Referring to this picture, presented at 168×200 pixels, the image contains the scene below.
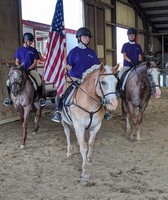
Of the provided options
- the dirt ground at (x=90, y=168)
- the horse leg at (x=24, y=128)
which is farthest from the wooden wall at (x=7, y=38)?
the horse leg at (x=24, y=128)

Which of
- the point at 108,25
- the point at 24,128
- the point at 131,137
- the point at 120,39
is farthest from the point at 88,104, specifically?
the point at 120,39

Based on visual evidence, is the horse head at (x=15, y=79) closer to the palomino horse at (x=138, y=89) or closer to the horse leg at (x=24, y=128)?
the horse leg at (x=24, y=128)

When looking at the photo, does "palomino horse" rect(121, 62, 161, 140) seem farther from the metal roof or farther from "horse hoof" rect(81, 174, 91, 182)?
the metal roof

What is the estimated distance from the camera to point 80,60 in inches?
154

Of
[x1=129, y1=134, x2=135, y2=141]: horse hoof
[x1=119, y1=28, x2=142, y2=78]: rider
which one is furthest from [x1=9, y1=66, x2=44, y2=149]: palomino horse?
[x1=119, y1=28, x2=142, y2=78]: rider

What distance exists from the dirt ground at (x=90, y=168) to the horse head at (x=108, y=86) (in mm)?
888

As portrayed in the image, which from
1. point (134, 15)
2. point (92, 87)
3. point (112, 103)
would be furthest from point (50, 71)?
point (134, 15)

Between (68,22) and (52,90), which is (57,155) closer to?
(52,90)

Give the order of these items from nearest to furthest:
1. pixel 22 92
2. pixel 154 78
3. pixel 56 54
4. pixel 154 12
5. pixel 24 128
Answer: pixel 154 78 < pixel 24 128 < pixel 22 92 < pixel 56 54 < pixel 154 12

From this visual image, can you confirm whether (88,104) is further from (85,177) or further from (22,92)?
(22,92)

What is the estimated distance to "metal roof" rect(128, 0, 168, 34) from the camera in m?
15.4

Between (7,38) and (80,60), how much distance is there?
378 centimetres

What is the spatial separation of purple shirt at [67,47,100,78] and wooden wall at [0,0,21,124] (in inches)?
137

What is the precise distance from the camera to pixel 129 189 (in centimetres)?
317
